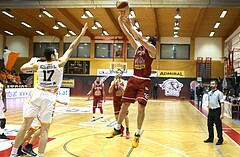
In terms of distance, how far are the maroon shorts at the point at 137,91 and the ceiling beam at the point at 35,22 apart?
2070 centimetres

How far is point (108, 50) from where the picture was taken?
32969 millimetres

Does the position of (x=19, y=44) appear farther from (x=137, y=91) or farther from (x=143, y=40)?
(x=143, y=40)

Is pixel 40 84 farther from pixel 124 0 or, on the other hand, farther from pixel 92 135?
pixel 92 135

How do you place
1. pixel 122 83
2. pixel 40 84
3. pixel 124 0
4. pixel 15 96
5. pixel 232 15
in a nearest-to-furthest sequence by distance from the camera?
pixel 124 0 → pixel 40 84 → pixel 122 83 → pixel 15 96 → pixel 232 15

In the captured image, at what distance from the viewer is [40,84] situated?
5.04 metres

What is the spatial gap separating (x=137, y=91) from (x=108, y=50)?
28031 millimetres

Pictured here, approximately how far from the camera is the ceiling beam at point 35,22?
24.4 metres

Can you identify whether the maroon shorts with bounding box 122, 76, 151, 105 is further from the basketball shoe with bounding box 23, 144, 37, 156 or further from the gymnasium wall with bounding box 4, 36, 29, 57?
the gymnasium wall with bounding box 4, 36, 29, 57

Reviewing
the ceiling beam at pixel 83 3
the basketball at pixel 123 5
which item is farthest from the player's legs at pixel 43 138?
the ceiling beam at pixel 83 3

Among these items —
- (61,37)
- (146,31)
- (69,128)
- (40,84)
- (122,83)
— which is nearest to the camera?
(40,84)

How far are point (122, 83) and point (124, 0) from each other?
4111 millimetres

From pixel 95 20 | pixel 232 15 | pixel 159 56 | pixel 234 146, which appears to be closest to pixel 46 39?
pixel 95 20

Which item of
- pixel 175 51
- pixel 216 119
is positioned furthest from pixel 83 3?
pixel 175 51

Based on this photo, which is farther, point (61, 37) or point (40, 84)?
point (61, 37)
